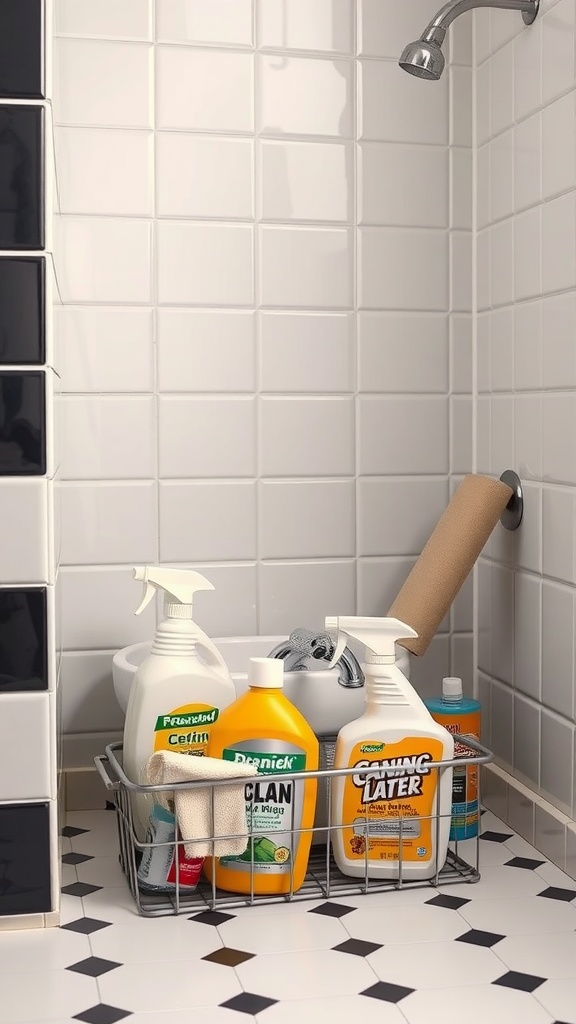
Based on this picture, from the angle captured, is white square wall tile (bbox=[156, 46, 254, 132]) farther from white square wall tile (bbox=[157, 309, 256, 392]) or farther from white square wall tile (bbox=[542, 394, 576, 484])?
white square wall tile (bbox=[542, 394, 576, 484])

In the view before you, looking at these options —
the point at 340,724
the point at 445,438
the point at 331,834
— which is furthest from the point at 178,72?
the point at 331,834

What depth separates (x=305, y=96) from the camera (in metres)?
1.69

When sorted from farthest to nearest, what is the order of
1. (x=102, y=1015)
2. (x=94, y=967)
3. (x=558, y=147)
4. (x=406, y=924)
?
(x=558, y=147) → (x=406, y=924) → (x=94, y=967) → (x=102, y=1015)

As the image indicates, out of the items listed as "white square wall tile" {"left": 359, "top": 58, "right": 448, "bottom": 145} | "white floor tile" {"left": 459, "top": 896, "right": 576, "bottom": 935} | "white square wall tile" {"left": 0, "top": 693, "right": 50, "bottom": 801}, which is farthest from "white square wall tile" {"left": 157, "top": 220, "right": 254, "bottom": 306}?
"white floor tile" {"left": 459, "top": 896, "right": 576, "bottom": 935}

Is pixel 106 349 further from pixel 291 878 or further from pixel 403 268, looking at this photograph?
pixel 291 878

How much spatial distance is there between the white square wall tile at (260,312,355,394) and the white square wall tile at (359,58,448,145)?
11.3 inches

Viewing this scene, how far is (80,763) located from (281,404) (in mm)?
612

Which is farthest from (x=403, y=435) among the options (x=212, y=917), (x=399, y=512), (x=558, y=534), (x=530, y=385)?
(x=212, y=917)

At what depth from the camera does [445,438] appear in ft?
5.83

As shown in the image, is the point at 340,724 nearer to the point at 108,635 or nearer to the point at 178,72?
the point at 108,635

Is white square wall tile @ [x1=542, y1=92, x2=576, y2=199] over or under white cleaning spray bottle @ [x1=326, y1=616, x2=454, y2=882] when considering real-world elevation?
over

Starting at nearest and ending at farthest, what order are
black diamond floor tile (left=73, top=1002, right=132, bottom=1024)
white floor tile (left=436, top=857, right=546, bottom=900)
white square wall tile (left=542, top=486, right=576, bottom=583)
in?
black diamond floor tile (left=73, top=1002, right=132, bottom=1024)
white floor tile (left=436, top=857, right=546, bottom=900)
white square wall tile (left=542, top=486, right=576, bottom=583)

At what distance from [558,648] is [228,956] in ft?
1.95

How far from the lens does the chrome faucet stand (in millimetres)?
1420
